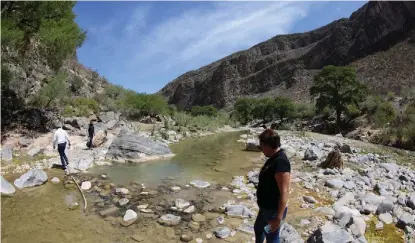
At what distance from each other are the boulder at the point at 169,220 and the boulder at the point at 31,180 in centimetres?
471

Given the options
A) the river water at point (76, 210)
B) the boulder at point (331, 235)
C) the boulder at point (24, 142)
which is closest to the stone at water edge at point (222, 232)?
the river water at point (76, 210)

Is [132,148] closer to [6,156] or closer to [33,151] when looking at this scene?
[33,151]

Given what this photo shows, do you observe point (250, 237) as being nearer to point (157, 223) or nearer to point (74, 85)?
point (157, 223)

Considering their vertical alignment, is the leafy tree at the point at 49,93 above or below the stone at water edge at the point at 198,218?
above

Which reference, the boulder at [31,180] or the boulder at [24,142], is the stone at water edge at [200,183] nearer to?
the boulder at [31,180]

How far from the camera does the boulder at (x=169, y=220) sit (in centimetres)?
674

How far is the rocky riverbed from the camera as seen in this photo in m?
6.11

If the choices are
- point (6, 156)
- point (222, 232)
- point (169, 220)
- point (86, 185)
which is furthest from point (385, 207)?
point (6, 156)

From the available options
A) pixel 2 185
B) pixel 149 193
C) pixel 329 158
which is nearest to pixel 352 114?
pixel 329 158

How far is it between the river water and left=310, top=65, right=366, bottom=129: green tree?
27968mm

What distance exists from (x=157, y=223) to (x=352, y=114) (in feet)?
118

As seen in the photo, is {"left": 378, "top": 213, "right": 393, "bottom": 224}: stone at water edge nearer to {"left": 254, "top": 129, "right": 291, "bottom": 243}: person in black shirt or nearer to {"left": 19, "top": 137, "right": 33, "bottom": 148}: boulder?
{"left": 254, "top": 129, "right": 291, "bottom": 243}: person in black shirt

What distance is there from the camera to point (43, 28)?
1564 centimetres

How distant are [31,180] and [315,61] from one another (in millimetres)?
111782
